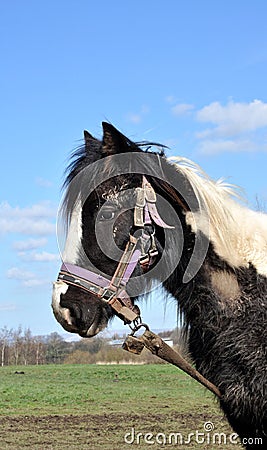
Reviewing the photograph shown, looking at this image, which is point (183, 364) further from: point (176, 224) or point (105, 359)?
point (105, 359)

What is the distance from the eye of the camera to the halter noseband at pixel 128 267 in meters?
4.36

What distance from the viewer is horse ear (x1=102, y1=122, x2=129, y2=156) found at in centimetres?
449

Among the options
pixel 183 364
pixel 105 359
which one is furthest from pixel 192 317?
pixel 105 359

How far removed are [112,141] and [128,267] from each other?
920mm

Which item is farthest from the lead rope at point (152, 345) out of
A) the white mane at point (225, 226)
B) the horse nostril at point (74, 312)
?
the white mane at point (225, 226)

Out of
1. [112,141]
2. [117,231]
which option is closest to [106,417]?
[117,231]

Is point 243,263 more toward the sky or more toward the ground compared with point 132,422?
more toward the sky

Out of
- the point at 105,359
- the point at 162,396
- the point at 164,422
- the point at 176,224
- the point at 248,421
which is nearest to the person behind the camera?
the point at 248,421

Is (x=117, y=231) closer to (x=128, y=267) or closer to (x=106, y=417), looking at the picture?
(x=128, y=267)

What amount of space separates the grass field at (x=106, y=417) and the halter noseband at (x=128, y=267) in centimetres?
215

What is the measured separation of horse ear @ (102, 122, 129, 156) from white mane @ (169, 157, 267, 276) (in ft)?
1.24

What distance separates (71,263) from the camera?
14.3 feet

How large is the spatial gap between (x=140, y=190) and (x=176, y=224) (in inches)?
14.3

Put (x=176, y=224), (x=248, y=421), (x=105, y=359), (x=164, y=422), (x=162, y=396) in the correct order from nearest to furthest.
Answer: (x=248, y=421), (x=176, y=224), (x=164, y=422), (x=162, y=396), (x=105, y=359)
